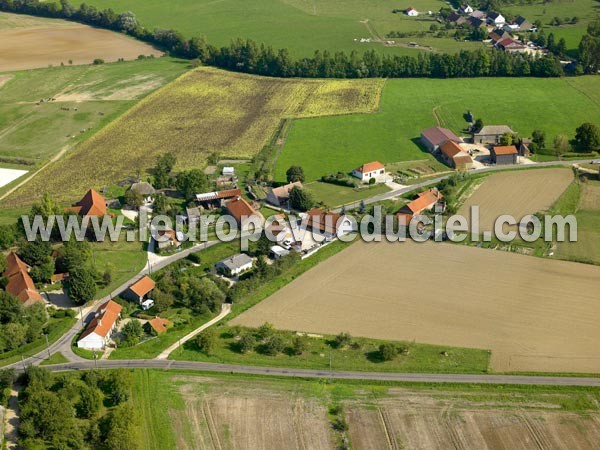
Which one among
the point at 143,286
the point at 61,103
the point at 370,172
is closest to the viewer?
the point at 143,286

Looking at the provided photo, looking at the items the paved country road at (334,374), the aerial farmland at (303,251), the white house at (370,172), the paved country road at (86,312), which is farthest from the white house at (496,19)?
the paved country road at (334,374)

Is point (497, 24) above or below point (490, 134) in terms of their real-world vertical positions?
above

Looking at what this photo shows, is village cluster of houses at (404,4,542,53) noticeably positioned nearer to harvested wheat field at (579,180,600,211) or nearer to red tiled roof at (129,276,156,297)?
harvested wheat field at (579,180,600,211)

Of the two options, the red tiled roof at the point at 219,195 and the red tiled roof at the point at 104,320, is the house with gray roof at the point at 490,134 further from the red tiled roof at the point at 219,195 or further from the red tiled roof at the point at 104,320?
the red tiled roof at the point at 104,320

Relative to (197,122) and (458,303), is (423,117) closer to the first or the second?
(197,122)

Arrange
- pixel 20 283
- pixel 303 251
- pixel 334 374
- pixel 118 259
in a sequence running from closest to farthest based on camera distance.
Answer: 1. pixel 334 374
2. pixel 20 283
3. pixel 118 259
4. pixel 303 251

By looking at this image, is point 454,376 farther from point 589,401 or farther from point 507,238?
point 507,238

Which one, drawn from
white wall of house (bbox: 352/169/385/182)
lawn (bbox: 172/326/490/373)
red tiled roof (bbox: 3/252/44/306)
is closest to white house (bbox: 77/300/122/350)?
lawn (bbox: 172/326/490/373)

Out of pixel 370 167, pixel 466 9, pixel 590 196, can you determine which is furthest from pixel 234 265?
pixel 466 9

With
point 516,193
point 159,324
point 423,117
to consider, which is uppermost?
point 423,117
